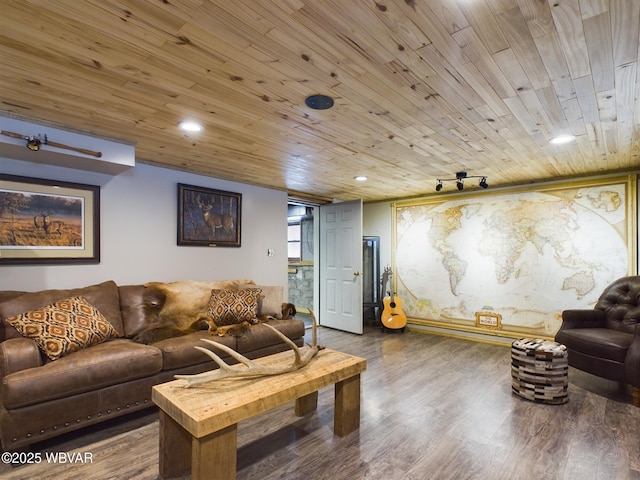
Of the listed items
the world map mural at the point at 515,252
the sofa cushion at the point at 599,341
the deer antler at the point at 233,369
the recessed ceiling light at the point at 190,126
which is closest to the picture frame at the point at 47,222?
the recessed ceiling light at the point at 190,126

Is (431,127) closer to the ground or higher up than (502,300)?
higher up

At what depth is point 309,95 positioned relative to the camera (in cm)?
200

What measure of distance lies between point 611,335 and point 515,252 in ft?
5.35

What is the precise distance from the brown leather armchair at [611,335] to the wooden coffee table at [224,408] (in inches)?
85.3

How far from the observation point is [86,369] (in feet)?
7.17

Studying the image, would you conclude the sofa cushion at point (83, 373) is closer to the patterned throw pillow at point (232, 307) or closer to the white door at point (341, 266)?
the patterned throw pillow at point (232, 307)

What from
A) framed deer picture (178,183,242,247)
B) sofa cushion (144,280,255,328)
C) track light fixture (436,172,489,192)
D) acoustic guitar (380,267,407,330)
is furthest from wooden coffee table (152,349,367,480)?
acoustic guitar (380,267,407,330)

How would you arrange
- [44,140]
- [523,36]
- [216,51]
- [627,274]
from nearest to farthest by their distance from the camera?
[523,36] → [216,51] → [44,140] → [627,274]

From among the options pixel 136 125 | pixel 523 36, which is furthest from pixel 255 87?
pixel 523 36

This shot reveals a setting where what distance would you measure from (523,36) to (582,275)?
3.64 meters

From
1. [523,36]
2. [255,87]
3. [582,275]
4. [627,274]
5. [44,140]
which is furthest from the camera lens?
[582,275]

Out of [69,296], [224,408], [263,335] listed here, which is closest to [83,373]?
[69,296]

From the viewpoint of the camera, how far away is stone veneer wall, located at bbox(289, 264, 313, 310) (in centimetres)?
680

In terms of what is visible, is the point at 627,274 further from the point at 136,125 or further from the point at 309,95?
the point at 136,125
